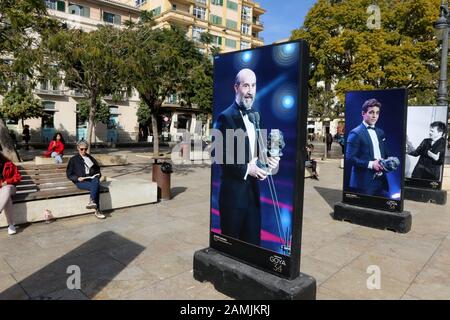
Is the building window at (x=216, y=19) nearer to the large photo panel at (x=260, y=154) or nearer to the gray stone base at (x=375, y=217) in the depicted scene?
the gray stone base at (x=375, y=217)

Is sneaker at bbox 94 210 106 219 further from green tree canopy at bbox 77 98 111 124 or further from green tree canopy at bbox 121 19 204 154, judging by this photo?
green tree canopy at bbox 77 98 111 124

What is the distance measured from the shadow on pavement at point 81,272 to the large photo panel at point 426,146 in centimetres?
779

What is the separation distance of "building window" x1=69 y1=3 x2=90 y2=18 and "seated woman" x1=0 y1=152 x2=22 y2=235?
35.3m

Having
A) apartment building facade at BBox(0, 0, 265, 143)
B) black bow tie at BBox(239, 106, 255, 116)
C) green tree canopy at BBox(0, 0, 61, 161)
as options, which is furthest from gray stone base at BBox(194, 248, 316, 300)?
apartment building facade at BBox(0, 0, 265, 143)

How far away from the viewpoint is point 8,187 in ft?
18.1

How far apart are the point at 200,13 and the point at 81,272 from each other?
50.5 meters

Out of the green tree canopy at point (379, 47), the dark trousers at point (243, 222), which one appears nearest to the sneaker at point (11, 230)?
the dark trousers at point (243, 222)

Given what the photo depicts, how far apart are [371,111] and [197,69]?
1266 cm

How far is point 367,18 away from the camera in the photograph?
69.8 ft

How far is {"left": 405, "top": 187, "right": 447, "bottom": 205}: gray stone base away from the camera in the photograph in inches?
353

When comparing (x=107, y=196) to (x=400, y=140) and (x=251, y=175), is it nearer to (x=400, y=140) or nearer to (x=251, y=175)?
(x=251, y=175)

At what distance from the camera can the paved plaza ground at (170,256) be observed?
3.84 metres

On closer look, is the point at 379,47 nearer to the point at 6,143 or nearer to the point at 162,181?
the point at 162,181

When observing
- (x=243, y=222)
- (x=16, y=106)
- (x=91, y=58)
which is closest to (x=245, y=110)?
(x=243, y=222)
